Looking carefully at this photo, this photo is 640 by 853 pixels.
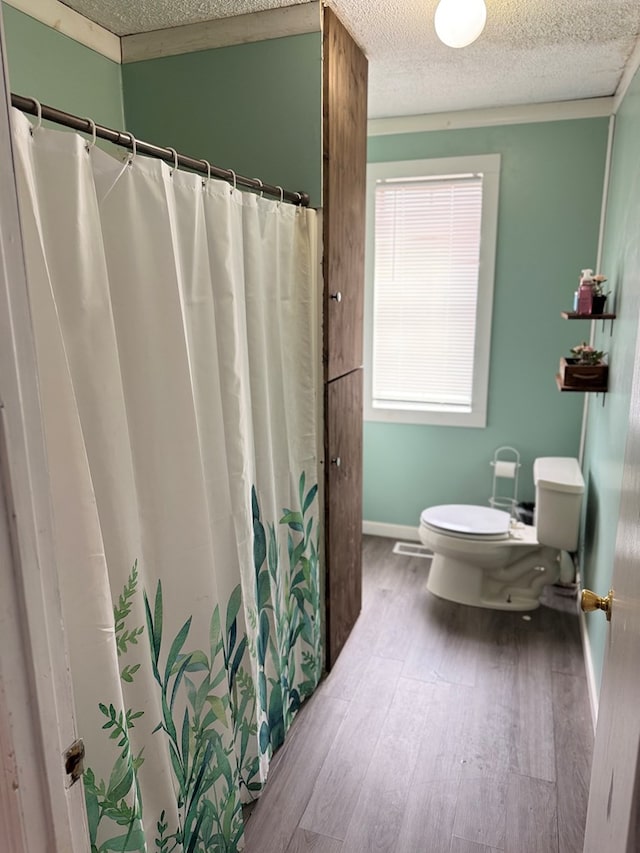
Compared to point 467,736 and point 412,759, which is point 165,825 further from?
point 467,736

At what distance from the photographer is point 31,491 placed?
68cm

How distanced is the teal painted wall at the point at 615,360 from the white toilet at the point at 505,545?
0.12 m

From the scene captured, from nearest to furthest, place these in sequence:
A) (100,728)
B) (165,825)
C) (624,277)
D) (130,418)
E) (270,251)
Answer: (100,728) → (130,418) → (165,825) → (270,251) → (624,277)

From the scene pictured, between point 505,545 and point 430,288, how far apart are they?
149cm

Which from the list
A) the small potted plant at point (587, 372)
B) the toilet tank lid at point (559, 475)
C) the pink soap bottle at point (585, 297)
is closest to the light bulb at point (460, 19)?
the pink soap bottle at point (585, 297)

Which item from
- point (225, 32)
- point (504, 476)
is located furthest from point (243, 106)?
point (504, 476)

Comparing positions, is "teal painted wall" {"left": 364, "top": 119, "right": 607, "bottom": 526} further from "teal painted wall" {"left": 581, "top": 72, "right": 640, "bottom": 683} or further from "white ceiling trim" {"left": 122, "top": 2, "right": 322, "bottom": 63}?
"white ceiling trim" {"left": 122, "top": 2, "right": 322, "bottom": 63}

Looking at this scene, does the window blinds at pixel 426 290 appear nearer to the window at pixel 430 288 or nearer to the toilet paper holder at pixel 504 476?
the window at pixel 430 288

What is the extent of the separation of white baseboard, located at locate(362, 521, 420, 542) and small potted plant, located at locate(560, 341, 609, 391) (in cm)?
152

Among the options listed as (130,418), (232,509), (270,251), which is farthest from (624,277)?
(130,418)

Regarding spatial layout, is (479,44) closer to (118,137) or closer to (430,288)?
(430,288)

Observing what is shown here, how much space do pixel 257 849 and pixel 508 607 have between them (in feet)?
5.62

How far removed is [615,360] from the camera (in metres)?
2.25

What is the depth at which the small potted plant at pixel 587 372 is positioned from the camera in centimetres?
244
